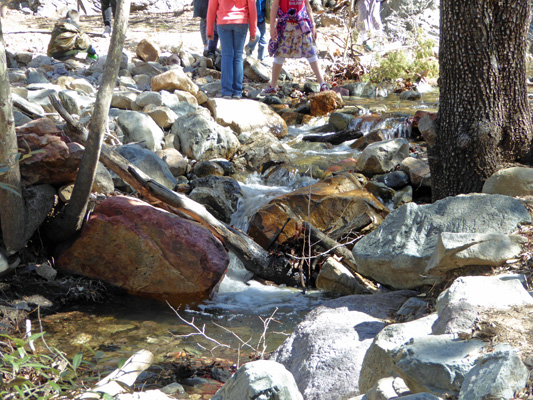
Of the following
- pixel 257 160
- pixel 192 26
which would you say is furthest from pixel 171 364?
pixel 192 26

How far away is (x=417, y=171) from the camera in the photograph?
6.71m

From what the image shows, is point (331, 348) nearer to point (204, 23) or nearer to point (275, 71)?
point (275, 71)

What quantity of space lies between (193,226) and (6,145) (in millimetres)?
1610

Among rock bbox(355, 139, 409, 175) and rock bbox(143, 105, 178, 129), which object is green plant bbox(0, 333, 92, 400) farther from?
rock bbox(143, 105, 178, 129)

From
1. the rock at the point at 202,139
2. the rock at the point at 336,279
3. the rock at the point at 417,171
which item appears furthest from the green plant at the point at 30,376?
the rock at the point at 202,139

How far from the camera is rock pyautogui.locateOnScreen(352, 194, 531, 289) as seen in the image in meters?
3.80

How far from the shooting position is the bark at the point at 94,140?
427cm

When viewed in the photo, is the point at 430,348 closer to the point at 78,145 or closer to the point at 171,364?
the point at 171,364

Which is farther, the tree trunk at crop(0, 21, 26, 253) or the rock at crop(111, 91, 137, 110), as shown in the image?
the rock at crop(111, 91, 137, 110)

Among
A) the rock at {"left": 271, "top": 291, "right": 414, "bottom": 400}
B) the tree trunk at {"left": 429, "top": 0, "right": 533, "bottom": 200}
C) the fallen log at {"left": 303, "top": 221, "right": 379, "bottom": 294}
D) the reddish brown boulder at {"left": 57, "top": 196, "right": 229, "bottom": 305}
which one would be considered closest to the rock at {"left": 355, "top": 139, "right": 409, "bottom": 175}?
the tree trunk at {"left": 429, "top": 0, "right": 533, "bottom": 200}

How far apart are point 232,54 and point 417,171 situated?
391 centimetres

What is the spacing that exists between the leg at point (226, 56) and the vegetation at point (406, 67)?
3.38 meters

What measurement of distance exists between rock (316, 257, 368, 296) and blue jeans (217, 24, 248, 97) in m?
5.11

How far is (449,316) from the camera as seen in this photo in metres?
2.57
